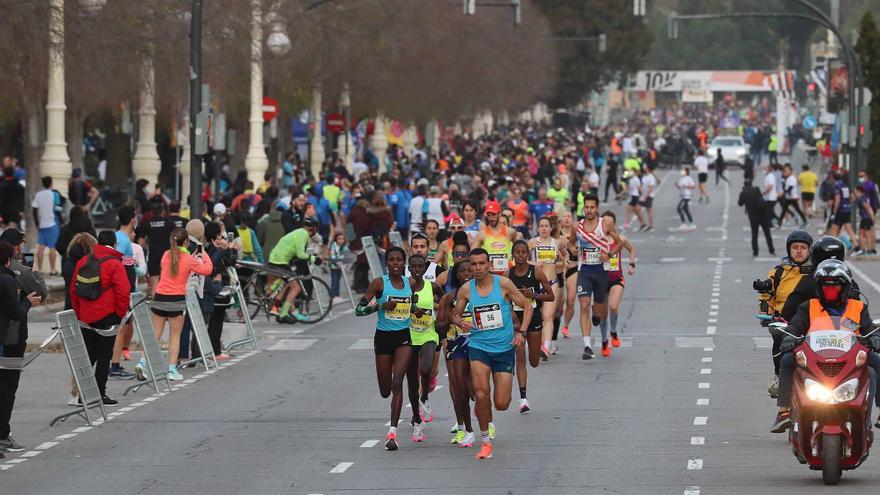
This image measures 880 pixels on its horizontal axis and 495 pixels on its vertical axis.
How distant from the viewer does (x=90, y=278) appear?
57.8 ft

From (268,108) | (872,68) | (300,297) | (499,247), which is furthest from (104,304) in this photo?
(872,68)

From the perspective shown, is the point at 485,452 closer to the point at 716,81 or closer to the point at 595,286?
the point at 595,286

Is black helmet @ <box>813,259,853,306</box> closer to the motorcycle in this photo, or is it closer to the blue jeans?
the motorcycle

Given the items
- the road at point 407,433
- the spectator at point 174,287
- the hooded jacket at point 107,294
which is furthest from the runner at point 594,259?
the hooded jacket at point 107,294

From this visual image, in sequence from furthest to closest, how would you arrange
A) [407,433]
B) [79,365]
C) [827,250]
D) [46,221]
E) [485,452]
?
[46,221] → [79,365] → [407,433] → [485,452] → [827,250]

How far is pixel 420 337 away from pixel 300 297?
39.3 ft

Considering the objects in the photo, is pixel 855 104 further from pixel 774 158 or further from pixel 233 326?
pixel 774 158

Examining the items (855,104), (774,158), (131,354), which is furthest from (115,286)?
(774,158)

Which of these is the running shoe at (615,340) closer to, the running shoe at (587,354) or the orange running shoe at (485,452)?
the running shoe at (587,354)

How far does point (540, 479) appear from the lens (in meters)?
13.4

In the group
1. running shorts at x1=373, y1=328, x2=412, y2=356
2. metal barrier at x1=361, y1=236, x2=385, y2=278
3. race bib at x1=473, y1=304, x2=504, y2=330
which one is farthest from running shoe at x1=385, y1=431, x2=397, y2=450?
metal barrier at x1=361, y1=236, x2=385, y2=278

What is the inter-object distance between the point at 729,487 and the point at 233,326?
13887 mm

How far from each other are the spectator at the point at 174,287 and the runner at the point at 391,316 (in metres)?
5.28

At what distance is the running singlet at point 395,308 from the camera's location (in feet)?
49.7
